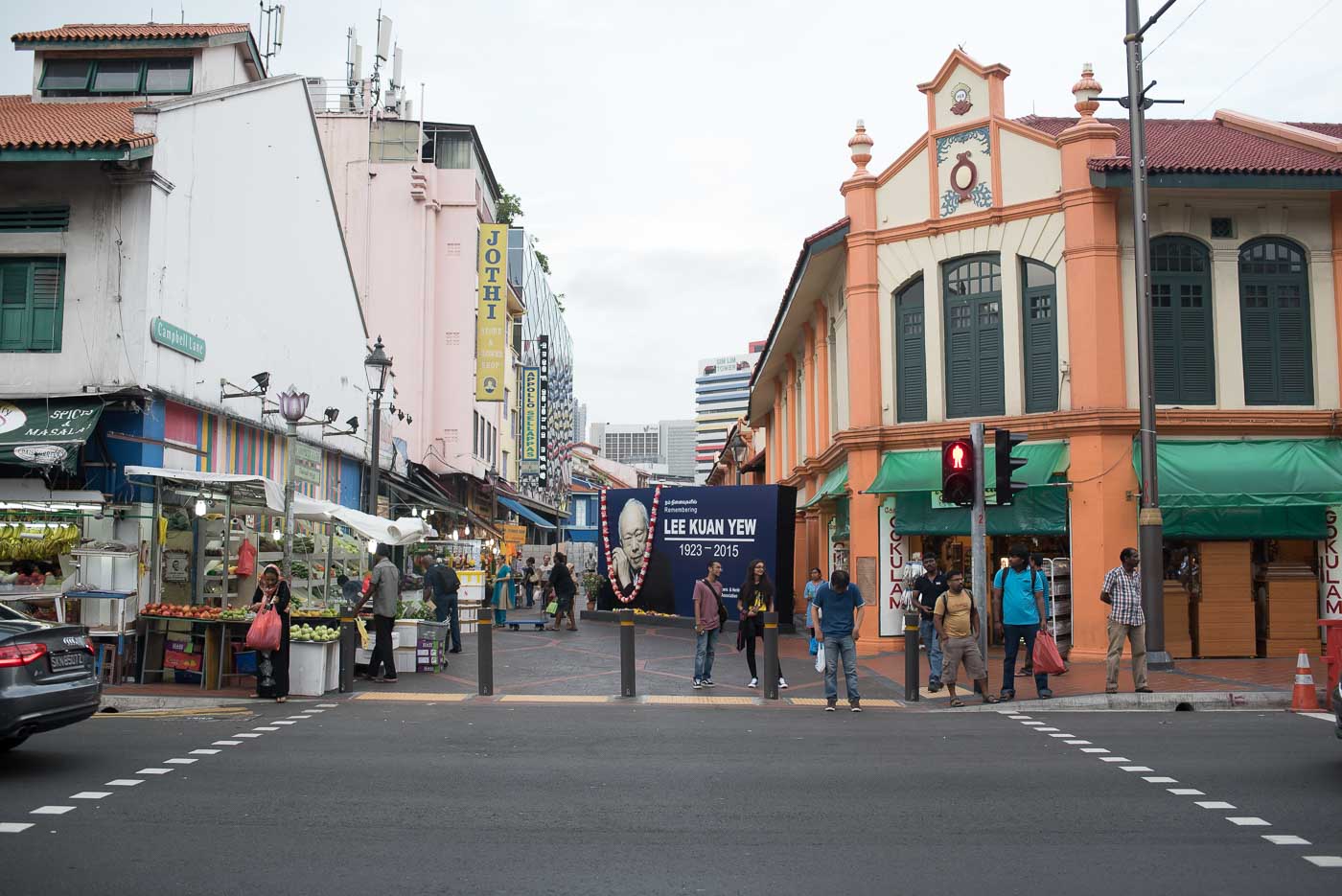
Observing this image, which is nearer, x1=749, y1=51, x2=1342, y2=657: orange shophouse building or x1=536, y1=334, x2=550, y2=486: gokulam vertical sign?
x1=749, y1=51, x2=1342, y2=657: orange shophouse building

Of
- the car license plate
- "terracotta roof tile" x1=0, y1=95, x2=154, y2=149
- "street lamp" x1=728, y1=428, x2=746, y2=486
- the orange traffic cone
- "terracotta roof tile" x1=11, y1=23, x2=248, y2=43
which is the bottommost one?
the orange traffic cone

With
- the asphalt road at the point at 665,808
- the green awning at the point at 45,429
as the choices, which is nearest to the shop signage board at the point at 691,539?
the asphalt road at the point at 665,808

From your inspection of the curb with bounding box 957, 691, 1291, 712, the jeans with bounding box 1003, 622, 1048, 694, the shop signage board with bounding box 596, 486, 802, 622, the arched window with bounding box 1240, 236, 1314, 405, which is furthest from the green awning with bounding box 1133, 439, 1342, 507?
the shop signage board with bounding box 596, 486, 802, 622

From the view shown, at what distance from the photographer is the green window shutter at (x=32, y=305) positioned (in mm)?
16531

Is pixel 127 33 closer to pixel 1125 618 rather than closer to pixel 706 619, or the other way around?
pixel 706 619

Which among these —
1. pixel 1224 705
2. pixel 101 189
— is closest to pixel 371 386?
pixel 101 189

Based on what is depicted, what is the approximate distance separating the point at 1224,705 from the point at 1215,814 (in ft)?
22.0

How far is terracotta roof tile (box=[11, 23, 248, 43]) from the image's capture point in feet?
72.2

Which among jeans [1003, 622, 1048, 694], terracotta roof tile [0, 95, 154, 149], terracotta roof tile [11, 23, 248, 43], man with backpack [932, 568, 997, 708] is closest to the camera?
man with backpack [932, 568, 997, 708]

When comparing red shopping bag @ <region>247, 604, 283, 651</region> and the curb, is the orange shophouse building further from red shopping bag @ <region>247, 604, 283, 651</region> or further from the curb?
red shopping bag @ <region>247, 604, 283, 651</region>

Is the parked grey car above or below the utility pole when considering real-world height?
below

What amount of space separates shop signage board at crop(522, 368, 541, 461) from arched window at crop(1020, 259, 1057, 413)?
34785 mm

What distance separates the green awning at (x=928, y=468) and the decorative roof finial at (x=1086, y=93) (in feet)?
18.7

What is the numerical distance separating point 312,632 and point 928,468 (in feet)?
35.6
